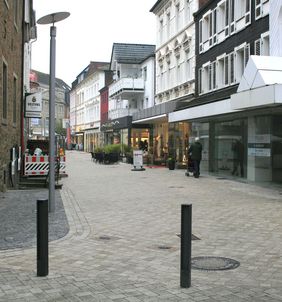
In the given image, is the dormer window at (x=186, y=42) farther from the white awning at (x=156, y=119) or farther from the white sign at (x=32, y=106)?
the white sign at (x=32, y=106)

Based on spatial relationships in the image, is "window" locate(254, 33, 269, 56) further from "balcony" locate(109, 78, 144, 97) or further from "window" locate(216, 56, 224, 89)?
"balcony" locate(109, 78, 144, 97)

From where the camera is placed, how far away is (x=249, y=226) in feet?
31.3

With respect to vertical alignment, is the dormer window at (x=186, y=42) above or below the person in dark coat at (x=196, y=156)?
above

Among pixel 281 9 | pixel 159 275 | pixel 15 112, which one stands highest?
pixel 281 9

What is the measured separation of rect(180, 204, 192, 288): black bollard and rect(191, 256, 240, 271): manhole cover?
91cm

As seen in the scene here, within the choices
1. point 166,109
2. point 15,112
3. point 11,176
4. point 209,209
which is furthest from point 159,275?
point 166,109

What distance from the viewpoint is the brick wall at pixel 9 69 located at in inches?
556

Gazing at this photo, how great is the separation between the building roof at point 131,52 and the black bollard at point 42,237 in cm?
4705

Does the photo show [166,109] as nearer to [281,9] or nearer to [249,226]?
[281,9]

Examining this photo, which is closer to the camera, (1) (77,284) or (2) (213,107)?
(1) (77,284)

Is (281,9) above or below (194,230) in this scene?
above

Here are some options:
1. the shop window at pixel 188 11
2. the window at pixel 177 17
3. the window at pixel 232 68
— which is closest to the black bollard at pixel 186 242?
the window at pixel 232 68

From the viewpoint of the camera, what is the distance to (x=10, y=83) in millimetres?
16297

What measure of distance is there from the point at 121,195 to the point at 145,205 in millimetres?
2490
